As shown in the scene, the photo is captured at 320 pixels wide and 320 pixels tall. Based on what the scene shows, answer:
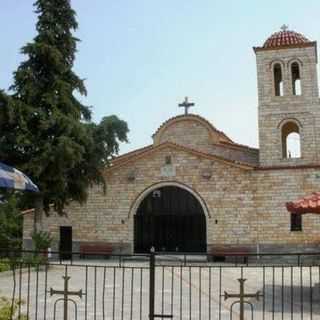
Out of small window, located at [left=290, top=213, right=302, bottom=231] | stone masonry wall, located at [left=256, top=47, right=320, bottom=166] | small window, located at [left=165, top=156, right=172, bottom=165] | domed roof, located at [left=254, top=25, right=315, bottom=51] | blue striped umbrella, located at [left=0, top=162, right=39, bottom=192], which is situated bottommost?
small window, located at [left=290, top=213, right=302, bottom=231]

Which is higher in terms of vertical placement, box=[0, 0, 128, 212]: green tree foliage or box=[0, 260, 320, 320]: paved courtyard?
Result: box=[0, 0, 128, 212]: green tree foliage

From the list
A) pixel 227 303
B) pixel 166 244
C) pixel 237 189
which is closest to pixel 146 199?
pixel 166 244

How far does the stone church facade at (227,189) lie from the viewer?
22.3m

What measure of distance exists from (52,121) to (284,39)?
12.3 meters

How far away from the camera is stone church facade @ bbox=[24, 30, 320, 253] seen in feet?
73.2

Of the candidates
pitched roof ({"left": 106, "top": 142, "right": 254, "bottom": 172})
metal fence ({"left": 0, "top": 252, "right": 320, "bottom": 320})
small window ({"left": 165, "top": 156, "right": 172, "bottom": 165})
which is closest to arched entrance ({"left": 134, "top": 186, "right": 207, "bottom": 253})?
small window ({"left": 165, "top": 156, "right": 172, "bottom": 165})

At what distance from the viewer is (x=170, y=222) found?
2359cm

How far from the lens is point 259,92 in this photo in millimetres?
23938

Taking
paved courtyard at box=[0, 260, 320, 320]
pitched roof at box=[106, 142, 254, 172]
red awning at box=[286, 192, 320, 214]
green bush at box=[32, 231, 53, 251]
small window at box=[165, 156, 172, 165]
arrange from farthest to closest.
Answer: small window at box=[165, 156, 172, 165], pitched roof at box=[106, 142, 254, 172], green bush at box=[32, 231, 53, 251], red awning at box=[286, 192, 320, 214], paved courtyard at box=[0, 260, 320, 320]

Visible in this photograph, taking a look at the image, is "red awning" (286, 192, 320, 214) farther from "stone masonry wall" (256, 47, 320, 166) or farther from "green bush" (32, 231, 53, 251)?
"stone masonry wall" (256, 47, 320, 166)

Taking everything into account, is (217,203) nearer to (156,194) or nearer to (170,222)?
(170,222)

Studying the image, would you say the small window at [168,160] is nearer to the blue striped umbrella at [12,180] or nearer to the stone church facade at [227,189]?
the stone church facade at [227,189]

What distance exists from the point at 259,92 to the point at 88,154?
9180 millimetres

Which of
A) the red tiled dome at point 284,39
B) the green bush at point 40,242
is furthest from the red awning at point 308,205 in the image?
the red tiled dome at point 284,39
